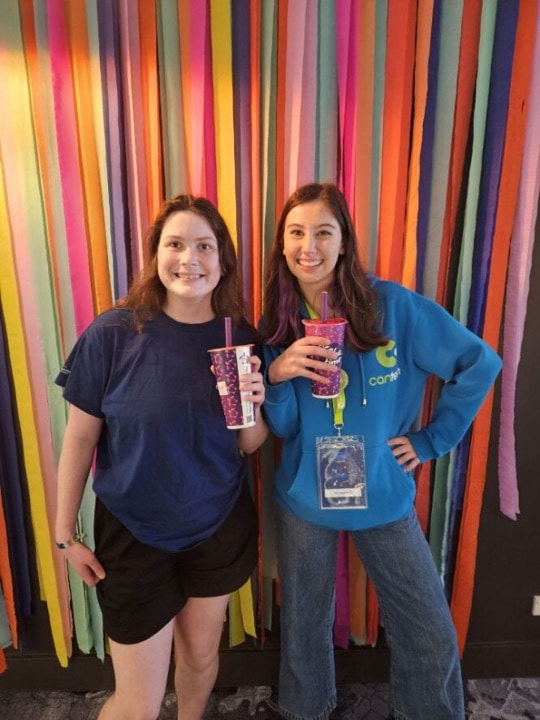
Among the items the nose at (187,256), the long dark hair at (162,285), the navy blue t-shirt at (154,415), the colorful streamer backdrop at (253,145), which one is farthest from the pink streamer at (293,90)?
the navy blue t-shirt at (154,415)

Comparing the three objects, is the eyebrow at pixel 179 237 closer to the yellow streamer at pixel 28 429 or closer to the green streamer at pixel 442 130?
the yellow streamer at pixel 28 429

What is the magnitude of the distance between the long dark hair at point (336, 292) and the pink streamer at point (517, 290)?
1.84 ft

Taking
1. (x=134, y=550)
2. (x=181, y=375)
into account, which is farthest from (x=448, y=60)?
(x=134, y=550)

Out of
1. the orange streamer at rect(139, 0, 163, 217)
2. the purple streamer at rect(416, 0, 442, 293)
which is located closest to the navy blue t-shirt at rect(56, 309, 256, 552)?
the orange streamer at rect(139, 0, 163, 217)

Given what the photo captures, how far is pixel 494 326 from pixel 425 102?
74cm

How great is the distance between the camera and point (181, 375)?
1.14m

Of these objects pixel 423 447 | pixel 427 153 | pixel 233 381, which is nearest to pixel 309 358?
pixel 233 381

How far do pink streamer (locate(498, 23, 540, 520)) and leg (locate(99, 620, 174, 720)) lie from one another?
1220 mm

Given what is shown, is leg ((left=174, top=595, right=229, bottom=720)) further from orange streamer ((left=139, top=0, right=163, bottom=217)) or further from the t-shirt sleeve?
orange streamer ((left=139, top=0, right=163, bottom=217))

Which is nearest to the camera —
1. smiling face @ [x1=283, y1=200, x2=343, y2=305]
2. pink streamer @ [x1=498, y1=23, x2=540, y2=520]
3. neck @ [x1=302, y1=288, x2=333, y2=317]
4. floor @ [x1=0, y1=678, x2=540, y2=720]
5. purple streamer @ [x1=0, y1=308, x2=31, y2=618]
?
smiling face @ [x1=283, y1=200, x2=343, y2=305]

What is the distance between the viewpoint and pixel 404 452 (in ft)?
4.57

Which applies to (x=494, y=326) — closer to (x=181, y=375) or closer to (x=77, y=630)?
(x=181, y=375)

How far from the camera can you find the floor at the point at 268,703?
1.67m

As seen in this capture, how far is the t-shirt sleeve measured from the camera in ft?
3.75
